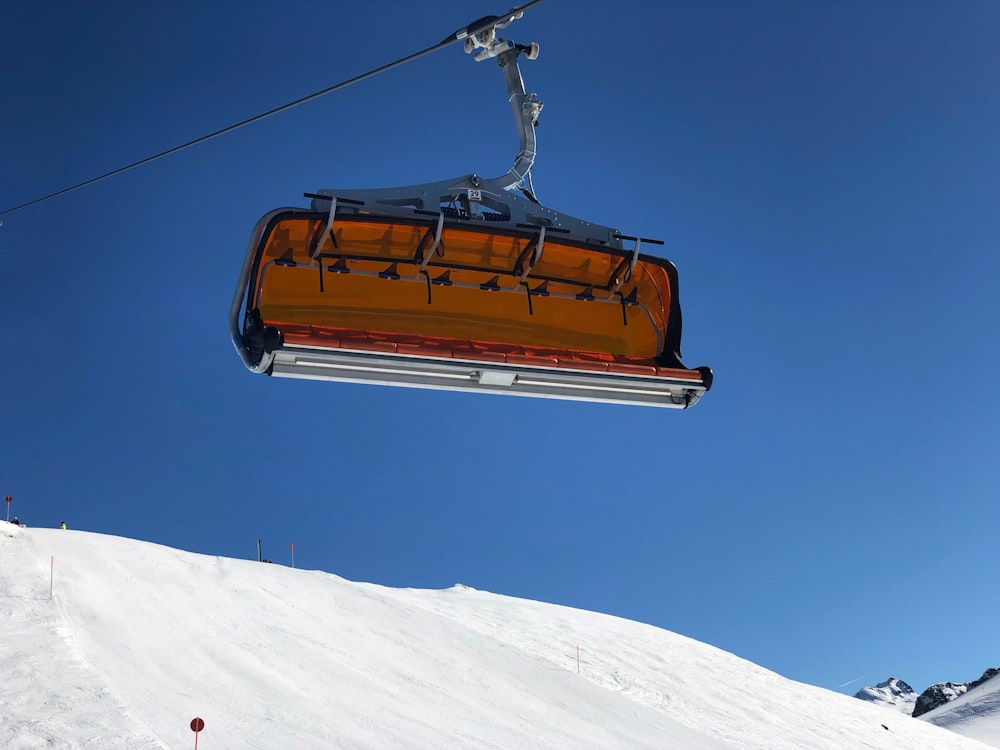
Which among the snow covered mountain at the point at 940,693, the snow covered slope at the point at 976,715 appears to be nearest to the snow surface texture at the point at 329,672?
the snow covered slope at the point at 976,715

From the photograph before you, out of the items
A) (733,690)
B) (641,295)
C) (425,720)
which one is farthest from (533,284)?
(733,690)

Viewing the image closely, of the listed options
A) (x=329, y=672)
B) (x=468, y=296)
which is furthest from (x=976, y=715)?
(x=468, y=296)

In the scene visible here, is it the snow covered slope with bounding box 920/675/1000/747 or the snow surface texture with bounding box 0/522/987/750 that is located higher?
the snow covered slope with bounding box 920/675/1000/747

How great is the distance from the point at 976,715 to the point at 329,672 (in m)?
74.3

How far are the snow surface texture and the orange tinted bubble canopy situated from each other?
272 inches

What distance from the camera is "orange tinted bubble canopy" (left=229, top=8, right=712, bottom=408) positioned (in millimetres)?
7148

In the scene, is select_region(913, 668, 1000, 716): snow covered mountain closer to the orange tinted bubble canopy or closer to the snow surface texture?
the snow surface texture

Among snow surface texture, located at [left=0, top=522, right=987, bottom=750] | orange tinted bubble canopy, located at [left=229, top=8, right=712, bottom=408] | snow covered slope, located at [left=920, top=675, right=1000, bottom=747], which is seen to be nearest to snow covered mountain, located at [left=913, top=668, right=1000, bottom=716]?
snow covered slope, located at [left=920, top=675, right=1000, bottom=747]

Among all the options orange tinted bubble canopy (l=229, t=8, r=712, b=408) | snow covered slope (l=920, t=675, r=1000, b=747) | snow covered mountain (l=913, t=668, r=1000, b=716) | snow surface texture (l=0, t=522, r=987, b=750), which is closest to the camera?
orange tinted bubble canopy (l=229, t=8, r=712, b=408)

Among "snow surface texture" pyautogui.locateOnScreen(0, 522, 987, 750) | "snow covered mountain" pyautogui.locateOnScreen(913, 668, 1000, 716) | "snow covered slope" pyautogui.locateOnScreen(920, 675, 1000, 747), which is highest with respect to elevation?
"snow covered mountain" pyautogui.locateOnScreen(913, 668, 1000, 716)

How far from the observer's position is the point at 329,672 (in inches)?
692

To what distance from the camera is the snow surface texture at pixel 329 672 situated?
44.9 ft

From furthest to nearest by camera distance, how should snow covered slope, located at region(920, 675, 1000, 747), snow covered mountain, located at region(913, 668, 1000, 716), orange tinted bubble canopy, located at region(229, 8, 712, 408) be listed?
snow covered mountain, located at region(913, 668, 1000, 716), snow covered slope, located at region(920, 675, 1000, 747), orange tinted bubble canopy, located at region(229, 8, 712, 408)

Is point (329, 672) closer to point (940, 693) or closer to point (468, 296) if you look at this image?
point (468, 296)
